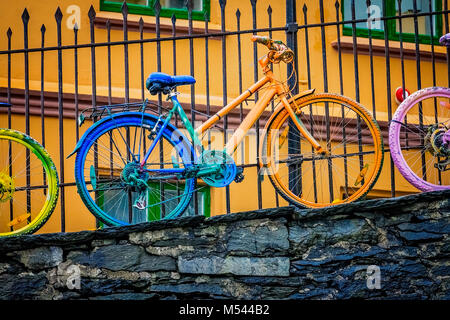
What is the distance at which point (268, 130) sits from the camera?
6.64m

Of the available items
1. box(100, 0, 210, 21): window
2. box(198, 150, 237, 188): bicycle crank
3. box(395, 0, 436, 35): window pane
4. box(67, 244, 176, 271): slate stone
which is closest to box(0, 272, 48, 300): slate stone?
box(67, 244, 176, 271): slate stone

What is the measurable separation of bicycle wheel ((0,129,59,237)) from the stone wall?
1.67ft

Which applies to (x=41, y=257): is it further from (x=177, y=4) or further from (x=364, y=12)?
(x=364, y=12)

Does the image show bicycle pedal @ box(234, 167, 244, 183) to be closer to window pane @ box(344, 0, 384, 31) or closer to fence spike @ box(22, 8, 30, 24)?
fence spike @ box(22, 8, 30, 24)

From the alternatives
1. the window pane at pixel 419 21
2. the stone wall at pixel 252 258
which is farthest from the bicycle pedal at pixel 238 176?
the window pane at pixel 419 21

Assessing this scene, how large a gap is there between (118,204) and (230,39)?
2099 millimetres

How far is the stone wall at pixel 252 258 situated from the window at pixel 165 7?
347cm

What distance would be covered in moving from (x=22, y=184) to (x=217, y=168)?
2248 mm

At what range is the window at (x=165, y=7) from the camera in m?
8.90

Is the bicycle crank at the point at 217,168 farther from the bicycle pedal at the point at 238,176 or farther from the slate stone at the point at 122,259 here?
the slate stone at the point at 122,259

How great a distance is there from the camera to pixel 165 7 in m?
9.10

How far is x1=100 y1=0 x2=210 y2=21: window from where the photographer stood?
8.90 meters

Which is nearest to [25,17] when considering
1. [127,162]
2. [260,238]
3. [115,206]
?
[127,162]

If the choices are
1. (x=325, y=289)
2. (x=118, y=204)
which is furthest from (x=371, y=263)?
(x=118, y=204)
